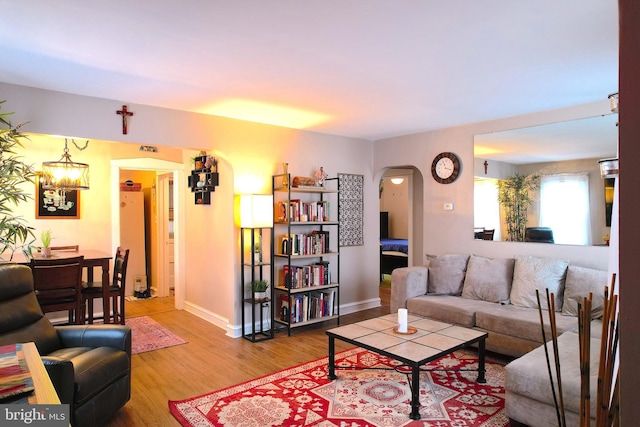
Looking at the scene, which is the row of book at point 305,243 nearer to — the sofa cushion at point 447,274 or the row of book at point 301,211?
the row of book at point 301,211

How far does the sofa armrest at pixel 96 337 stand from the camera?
276 cm

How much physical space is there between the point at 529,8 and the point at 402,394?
2.62 metres

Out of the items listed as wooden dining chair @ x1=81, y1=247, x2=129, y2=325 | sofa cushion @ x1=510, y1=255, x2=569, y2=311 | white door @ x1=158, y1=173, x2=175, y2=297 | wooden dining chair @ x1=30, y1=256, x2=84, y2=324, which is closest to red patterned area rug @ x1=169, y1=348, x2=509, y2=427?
sofa cushion @ x1=510, y1=255, x2=569, y2=311

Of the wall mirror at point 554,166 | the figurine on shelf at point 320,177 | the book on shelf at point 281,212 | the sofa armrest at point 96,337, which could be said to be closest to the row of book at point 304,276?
the book on shelf at point 281,212

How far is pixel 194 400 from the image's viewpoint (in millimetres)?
2943

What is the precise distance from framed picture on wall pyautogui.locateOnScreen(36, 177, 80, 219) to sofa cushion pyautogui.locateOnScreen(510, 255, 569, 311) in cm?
509

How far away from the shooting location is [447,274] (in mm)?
4488

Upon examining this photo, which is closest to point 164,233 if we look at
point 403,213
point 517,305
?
point 517,305

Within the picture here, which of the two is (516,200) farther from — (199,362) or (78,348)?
(78,348)

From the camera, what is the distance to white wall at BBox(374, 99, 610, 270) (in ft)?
12.8

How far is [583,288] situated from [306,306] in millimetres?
2752

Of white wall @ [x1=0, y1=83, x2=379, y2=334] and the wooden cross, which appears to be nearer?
white wall @ [x1=0, y1=83, x2=379, y2=334]

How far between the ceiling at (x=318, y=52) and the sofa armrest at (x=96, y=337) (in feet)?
6.04

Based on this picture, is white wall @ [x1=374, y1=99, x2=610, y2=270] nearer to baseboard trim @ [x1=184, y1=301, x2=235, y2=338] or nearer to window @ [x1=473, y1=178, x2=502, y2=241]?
window @ [x1=473, y1=178, x2=502, y2=241]
